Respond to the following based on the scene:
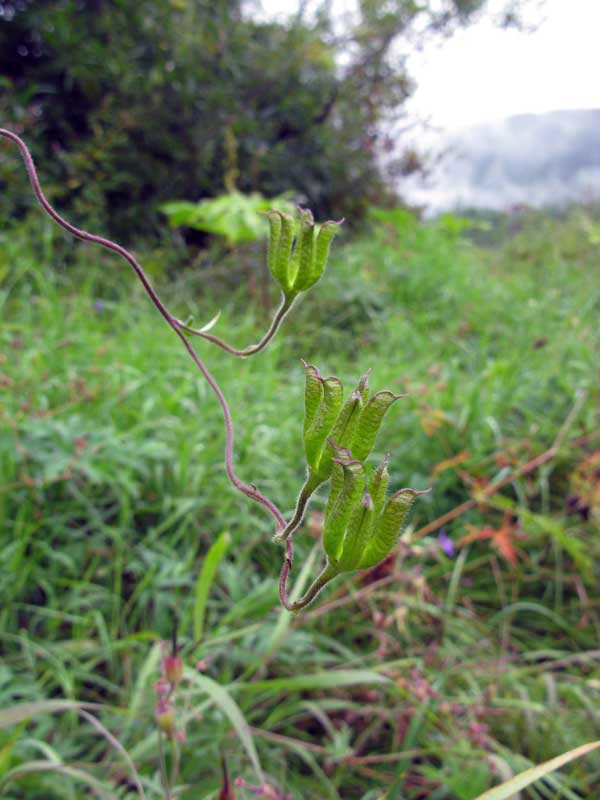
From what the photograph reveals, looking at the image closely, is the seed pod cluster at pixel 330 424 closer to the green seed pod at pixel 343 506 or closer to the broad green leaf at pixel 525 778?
the green seed pod at pixel 343 506

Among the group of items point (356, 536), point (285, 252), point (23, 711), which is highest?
point (285, 252)

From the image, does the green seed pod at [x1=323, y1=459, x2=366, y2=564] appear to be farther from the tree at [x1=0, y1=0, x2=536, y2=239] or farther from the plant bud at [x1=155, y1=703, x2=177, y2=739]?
the tree at [x1=0, y1=0, x2=536, y2=239]

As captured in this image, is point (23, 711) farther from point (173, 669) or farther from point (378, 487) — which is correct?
point (378, 487)

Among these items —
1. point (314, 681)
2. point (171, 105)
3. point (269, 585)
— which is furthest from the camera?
point (171, 105)

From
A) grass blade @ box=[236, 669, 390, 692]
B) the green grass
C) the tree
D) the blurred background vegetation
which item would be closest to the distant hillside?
the tree

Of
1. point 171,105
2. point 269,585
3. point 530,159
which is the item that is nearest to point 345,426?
point 269,585

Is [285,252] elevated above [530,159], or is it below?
below
